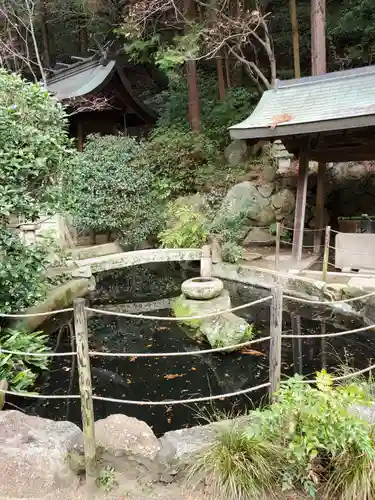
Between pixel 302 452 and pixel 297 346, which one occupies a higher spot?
pixel 302 452

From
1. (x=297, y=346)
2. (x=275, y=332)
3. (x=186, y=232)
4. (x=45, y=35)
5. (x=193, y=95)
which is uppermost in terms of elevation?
(x=45, y=35)

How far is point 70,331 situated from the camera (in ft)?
22.7

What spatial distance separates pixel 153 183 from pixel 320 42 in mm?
5615

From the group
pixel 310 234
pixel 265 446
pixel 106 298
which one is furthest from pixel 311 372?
pixel 310 234

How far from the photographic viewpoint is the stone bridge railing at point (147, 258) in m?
9.12

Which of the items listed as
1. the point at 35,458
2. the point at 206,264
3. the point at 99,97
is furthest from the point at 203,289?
the point at 99,97

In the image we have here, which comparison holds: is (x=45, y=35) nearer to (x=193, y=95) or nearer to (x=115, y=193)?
(x=193, y=95)

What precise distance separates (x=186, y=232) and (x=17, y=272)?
538 centimetres

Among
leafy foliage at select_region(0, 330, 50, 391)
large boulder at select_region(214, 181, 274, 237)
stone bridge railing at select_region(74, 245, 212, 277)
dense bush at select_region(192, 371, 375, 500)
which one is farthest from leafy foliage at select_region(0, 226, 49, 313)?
large boulder at select_region(214, 181, 274, 237)

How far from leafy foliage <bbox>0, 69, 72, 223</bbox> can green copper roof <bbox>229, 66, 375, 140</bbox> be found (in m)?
3.97

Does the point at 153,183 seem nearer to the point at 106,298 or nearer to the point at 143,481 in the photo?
the point at 106,298

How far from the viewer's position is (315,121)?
7.33m

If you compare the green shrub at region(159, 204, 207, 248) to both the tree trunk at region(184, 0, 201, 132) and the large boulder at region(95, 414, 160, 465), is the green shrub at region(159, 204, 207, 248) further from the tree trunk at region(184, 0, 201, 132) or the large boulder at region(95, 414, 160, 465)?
the large boulder at region(95, 414, 160, 465)

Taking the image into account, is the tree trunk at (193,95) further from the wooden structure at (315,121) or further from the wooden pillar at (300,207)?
the wooden pillar at (300,207)
